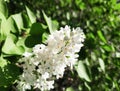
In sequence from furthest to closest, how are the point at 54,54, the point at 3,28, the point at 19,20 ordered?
the point at 19,20 < the point at 3,28 < the point at 54,54

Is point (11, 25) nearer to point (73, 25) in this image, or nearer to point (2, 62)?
point (2, 62)

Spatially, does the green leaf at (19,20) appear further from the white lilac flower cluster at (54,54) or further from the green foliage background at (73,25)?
the white lilac flower cluster at (54,54)

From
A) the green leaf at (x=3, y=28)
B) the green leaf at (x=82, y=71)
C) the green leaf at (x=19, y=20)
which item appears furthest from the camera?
the green leaf at (x=82, y=71)

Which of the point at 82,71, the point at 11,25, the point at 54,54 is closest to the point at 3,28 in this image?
the point at 11,25

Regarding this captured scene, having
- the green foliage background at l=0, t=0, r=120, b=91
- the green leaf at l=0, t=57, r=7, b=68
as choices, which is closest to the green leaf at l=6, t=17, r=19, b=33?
the green foliage background at l=0, t=0, r=120, b=91

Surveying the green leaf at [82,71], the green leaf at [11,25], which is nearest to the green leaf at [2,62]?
the green leaf at [11,25]

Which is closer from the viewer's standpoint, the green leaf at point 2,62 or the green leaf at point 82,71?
the green leaf at point 2,62
